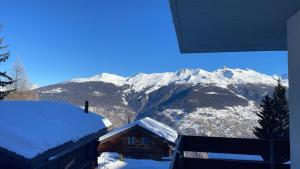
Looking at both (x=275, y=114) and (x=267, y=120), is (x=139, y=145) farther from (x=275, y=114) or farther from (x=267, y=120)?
(x=275, y=114)

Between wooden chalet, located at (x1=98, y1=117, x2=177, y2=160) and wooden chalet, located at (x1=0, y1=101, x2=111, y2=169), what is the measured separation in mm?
14798

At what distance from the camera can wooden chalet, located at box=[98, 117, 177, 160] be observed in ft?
101

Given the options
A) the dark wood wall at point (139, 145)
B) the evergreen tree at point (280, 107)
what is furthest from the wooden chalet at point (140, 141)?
the evergreen tree at point (280, 107)

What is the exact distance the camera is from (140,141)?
3183 centimetres

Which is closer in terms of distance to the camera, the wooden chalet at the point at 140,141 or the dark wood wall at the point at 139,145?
the wooden chalet at the point at 140,141

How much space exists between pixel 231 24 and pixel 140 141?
27.9m

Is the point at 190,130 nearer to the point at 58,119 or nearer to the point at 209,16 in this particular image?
the point at 58,119

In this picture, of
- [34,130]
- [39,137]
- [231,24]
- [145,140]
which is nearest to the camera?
[231,24]

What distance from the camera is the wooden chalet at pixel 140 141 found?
1214 inches

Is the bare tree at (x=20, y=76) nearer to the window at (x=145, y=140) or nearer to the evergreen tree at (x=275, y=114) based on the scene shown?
the window at (x=145, y=140)

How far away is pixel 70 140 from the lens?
1142 cm

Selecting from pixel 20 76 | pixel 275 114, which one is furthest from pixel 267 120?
pixel 20 76

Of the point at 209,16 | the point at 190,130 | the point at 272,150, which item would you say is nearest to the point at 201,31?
the point at 209,16

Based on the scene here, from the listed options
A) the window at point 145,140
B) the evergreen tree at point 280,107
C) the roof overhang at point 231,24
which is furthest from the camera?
the evergreen tree at point 280,107
